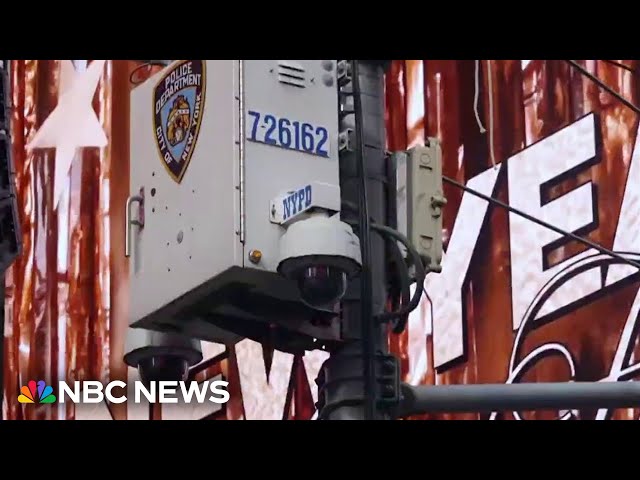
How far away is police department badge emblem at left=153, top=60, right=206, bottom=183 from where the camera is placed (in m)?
8.07

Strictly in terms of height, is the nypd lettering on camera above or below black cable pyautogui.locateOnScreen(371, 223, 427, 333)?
above

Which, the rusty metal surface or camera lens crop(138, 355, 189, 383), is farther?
the rusty metal surface

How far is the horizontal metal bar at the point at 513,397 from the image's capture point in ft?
23.6

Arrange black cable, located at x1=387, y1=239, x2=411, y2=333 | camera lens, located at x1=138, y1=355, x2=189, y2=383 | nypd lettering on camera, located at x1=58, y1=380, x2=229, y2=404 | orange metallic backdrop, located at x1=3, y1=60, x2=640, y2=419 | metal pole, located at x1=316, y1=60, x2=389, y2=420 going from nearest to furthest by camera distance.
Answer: metal pole, located at x1=316, y1=60, x2=389, y2=420, black cable, located at x1=387, y1=239, x2=411, y2=333, camera lens, located at x1=138, y1=355, x2=189, y2=383, orange metallic backdrop, located at x1=3, y1=60, x2=640, y2=419, nypd lettering on camera, located at x1=58, y1=380, x2=229, y2=404

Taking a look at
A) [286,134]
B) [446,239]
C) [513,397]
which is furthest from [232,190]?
[446,239]

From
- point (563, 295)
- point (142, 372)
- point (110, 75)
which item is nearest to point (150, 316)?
point (142, 372)

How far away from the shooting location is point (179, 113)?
827cm

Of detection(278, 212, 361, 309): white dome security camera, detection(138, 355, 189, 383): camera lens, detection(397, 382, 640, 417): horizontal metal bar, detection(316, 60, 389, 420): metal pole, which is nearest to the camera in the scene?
detection(278, 212, 361, 309): white dome security camera

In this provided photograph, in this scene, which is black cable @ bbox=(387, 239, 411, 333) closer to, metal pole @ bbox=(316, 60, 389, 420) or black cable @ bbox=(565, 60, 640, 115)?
metal pole @ bbox=(316, 60, 389, 420)

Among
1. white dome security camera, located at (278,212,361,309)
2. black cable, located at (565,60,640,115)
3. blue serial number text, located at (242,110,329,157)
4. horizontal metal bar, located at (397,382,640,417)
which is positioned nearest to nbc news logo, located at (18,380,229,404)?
black cable, located at (565,60,640,115)

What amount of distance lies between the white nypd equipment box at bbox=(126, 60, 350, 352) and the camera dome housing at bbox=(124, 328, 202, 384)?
0.09 m

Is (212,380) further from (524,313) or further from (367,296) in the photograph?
(367,296)

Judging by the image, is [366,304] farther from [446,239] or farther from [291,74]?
[446,239]

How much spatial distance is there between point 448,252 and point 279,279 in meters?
11.4
